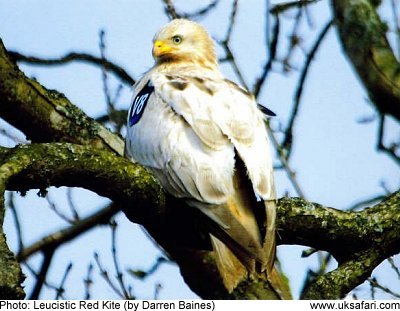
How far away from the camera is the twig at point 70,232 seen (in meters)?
6.71

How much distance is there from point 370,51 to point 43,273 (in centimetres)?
254

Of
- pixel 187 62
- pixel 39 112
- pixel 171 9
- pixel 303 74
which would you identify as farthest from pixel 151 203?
pixel 171 9

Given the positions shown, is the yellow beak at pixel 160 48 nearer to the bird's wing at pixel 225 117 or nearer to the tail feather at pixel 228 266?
the bird's wing at pixel 225 117

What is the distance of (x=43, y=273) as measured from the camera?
259 inches

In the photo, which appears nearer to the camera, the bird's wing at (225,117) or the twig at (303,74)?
the bird's wing at (225,117)

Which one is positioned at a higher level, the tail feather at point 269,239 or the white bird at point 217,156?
the white bird at point 217,156

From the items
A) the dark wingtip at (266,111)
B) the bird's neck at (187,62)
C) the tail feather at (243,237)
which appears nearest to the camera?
the tail feather at (243,237)

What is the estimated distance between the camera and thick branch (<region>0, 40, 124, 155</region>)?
5824 millimetres

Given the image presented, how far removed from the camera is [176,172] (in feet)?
19.0

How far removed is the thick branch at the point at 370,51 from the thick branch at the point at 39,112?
5.60 feet

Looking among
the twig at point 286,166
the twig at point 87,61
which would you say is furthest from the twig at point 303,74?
the twig at point 87,61

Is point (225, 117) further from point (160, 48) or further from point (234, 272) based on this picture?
point (160, 48)

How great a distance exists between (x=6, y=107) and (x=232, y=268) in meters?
1.60

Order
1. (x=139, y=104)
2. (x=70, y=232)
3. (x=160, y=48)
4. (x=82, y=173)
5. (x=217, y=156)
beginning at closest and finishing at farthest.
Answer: (x=82, y=173) → (x=217, y=156) → (x=139, y=104) → (x=70, y=232) → (x=160, y=48)
